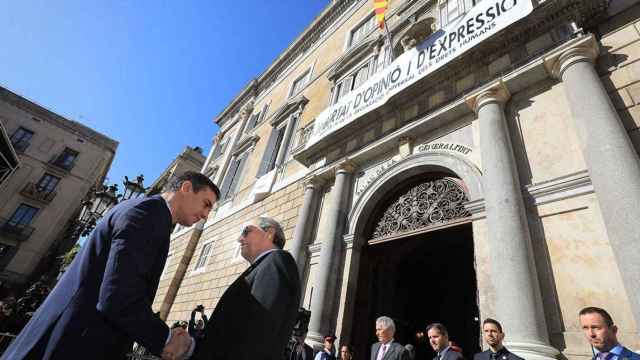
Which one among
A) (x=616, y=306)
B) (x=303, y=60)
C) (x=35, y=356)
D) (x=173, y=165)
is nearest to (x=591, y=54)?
(x=616, y=306)

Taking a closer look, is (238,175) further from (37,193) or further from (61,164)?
(61,164)

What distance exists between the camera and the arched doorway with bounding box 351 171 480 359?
16.4ft

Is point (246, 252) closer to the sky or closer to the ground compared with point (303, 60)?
closer to the ground

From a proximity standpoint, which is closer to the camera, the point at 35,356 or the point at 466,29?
the point at 35,356

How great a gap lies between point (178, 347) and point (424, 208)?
4.64 meters

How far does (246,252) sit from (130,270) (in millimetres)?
703

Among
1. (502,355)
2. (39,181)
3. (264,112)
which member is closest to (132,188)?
→ (502,355)

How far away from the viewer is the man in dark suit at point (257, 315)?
1283 millimetres

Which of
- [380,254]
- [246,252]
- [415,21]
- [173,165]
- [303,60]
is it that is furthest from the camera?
[173,165]

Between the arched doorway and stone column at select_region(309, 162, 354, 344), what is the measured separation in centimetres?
50

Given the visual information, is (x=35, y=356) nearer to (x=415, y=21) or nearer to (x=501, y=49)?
(x=501, y=49)

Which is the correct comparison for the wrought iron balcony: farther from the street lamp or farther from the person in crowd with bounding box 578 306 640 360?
the person in crowd with bounding box 578 306 640 360

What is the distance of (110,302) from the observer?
1138 millimetres

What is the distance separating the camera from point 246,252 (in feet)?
6.01
